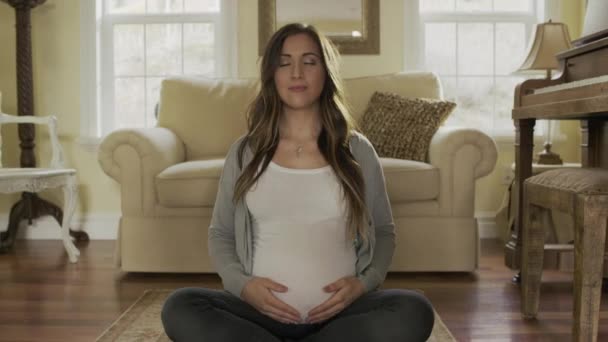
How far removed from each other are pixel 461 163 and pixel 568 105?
819 millimetres

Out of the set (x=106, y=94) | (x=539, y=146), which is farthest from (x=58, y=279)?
(x=539, y=146)

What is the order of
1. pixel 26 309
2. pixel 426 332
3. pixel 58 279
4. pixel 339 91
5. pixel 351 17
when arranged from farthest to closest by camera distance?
pixel 351 17 < pixel 58 279 < pixel 26 309 < pixel 339 91 < pixel 426 332

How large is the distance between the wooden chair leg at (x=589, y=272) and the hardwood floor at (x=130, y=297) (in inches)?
11.4

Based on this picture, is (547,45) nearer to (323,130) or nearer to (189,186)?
(189,186)

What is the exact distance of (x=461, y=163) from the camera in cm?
292

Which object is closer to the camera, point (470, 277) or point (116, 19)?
point (470, 277)

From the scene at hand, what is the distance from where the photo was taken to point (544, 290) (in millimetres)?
2662

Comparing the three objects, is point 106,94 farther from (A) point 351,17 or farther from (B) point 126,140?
(A) point 351,17

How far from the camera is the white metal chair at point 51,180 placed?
3.15 m

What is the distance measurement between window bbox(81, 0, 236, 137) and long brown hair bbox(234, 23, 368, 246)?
8.61ft

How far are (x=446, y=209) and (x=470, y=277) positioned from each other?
333 mm

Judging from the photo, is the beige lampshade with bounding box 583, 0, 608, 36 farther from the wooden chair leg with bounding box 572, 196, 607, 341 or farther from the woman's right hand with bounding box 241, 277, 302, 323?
the woman's right hand with bounding box 241, 277, 302, 323

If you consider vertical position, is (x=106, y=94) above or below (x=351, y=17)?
below

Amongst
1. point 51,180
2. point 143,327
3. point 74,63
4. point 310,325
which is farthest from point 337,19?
point 310,325
